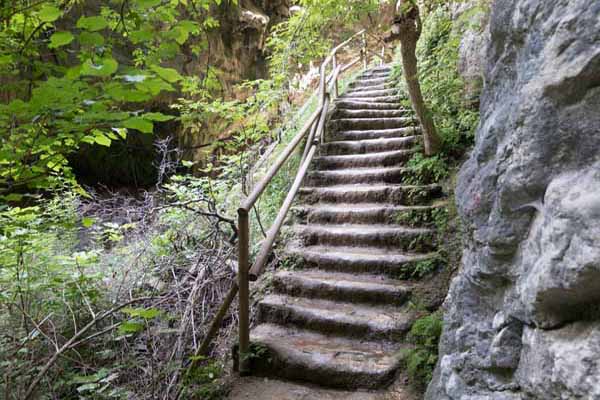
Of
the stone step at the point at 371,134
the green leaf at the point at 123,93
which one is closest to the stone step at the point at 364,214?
the stone step at the point at 371,134

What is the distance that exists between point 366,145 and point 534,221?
403 cm

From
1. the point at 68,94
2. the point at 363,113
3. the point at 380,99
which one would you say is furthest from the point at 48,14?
the point at 380,99

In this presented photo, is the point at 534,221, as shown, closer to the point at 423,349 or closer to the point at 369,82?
the point at 423,349

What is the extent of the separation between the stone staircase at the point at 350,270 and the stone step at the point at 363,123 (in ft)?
0.17

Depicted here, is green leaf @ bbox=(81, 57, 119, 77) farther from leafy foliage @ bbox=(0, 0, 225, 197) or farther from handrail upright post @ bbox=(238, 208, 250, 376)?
handrail upright post @ bbox=(238, 208, 250, 376)

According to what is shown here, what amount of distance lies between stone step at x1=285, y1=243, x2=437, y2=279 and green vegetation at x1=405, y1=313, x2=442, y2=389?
2.03 feet

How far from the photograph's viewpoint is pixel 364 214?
13.6 ft

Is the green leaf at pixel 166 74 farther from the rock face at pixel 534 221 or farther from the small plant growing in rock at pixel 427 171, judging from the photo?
the small plant growing in rock at pixel 427 171

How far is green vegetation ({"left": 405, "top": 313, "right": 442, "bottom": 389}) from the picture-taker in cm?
245

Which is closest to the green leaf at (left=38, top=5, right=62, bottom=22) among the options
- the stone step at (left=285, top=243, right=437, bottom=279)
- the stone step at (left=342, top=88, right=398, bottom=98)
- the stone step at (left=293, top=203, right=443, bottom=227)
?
the stone step at (left=285, top=243, right=437, bottom=279)

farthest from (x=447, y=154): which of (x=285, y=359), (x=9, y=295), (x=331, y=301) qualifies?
(x=9, y=295)

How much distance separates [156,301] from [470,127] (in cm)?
365

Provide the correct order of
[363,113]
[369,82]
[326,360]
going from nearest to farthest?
1. [326,360]
2. [363,113]
3. [369,82]

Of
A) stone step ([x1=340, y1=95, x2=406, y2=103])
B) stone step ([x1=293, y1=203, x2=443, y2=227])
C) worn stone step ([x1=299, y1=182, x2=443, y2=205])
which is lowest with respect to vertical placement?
stone step ([x1=293, y1=203, x2=443, y2=227])
